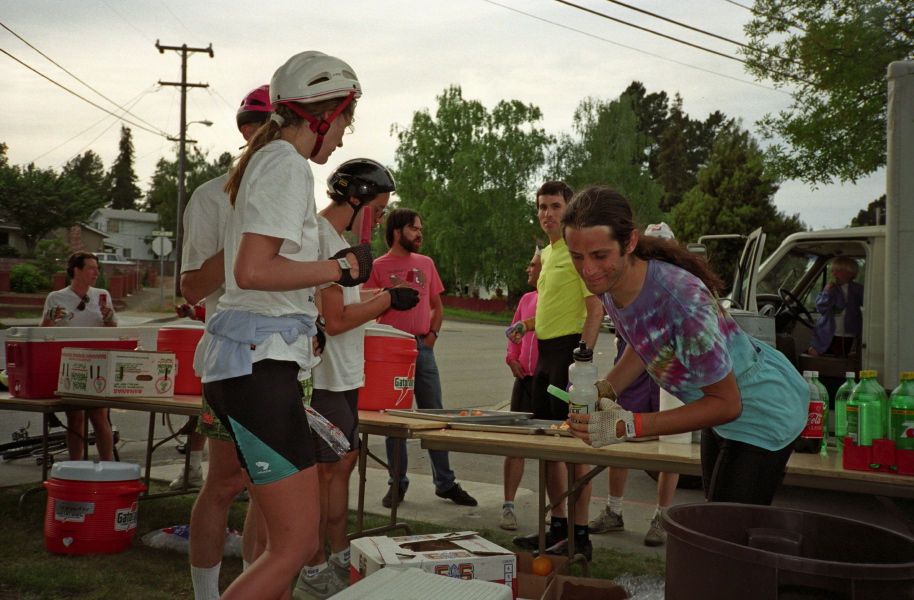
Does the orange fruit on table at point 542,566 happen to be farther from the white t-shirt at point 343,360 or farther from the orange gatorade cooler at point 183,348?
the orange gatorade cooler at point 183,348

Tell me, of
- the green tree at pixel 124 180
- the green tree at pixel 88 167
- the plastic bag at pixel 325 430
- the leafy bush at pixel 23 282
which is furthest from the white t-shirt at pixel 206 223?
the green tree at pixel 124 180

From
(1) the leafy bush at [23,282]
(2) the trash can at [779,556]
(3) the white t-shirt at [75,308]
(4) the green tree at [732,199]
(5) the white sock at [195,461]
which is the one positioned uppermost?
(4) the green tree at [732,199]

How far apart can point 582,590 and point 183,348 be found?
3.11 m

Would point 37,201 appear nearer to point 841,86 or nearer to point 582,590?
point 841,86

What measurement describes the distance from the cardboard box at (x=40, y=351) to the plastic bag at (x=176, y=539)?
1330 mm

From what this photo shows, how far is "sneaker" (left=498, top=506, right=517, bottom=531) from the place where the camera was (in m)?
5.19

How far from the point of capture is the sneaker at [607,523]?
527 centimetres

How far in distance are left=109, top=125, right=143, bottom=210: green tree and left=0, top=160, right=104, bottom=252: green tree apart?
5976cm

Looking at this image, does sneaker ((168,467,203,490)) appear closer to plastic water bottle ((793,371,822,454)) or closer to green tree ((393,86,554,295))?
plastic water bottle ((793,371,822,454))

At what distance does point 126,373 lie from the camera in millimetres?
4746

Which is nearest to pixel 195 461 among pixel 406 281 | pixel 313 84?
pixel 406 281

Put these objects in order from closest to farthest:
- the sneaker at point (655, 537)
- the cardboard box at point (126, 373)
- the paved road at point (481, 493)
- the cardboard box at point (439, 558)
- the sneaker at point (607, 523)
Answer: the cardboard box at point (439, 558), the cardboard box at point (126, 373), the sneaker at point (655, 537), the sneaker at point (607, 523), the paved road at point (481, 493)

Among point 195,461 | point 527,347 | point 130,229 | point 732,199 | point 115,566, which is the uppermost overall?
point 130,229

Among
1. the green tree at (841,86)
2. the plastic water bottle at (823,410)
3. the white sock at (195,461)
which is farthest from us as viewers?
the green tree at (841,86)
